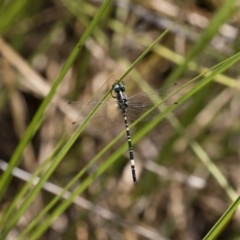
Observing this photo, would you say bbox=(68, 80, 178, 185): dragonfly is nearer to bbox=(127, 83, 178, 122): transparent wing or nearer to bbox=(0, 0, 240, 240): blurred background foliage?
bbox=(127, 83, 178, 122): transparent wing

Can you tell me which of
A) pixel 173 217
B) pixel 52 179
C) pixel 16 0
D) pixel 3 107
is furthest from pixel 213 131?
pixel 16 0

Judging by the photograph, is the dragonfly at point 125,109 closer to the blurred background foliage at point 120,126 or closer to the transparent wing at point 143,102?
the transparent wing at point 143,102

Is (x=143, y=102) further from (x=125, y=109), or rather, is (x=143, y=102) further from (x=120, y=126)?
Result: (x=120, y=126)

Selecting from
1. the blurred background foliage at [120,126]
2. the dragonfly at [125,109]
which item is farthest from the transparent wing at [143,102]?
the blurred background foliage at [120,126]

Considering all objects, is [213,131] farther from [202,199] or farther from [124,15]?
[124,15]

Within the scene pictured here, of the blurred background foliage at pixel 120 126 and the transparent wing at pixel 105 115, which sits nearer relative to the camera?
the transparent wing at pixel 105 115

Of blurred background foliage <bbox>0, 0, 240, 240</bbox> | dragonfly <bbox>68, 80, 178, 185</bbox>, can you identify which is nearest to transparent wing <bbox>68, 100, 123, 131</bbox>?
dragonfly <bbox>68, 80, 178, 185</bbox>

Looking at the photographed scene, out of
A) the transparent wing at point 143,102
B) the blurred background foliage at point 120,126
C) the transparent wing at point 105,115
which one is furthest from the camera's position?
the blurred background foliage at point 120,126

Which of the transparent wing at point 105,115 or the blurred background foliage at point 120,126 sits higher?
the blurred background foliage at point 120,126
